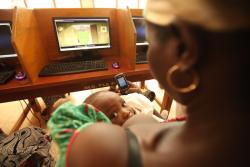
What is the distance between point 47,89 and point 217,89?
49.8 inches

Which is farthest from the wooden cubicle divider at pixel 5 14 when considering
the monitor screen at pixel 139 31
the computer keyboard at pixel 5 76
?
the monitor screen at pixel 139 31

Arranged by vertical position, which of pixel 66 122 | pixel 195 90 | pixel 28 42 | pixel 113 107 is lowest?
pixel 113 107

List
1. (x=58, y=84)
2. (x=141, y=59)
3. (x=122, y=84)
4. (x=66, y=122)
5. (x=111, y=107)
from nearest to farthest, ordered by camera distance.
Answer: (x=66, y=122), (x=111, y=107), (x=122, y=84), (x=58, y=84), (x=141, y=59)

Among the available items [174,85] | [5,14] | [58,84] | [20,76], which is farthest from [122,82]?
[5,14]

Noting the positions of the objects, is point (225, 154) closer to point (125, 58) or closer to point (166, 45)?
point (166, 45)

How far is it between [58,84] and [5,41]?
2.14ft

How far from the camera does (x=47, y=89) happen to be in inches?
54.4

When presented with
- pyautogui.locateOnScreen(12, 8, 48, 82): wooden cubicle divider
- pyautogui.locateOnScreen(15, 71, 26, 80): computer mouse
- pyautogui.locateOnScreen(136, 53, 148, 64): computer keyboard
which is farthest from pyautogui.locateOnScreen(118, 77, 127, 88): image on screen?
pyautogui.locateOnScreen(15, 71, 26, 80): computer mouse

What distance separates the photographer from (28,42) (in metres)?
1.44

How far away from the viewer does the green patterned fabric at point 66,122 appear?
0.43 m

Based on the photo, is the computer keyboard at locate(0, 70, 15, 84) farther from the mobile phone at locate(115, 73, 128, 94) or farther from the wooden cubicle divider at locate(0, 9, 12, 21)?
the mobile phone at locate(115, 73, 128, 94)

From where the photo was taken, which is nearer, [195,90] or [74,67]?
[195,90]

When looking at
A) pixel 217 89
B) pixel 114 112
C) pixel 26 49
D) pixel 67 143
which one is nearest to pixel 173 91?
pixel 217 89

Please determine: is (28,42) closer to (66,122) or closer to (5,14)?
(5,14)
